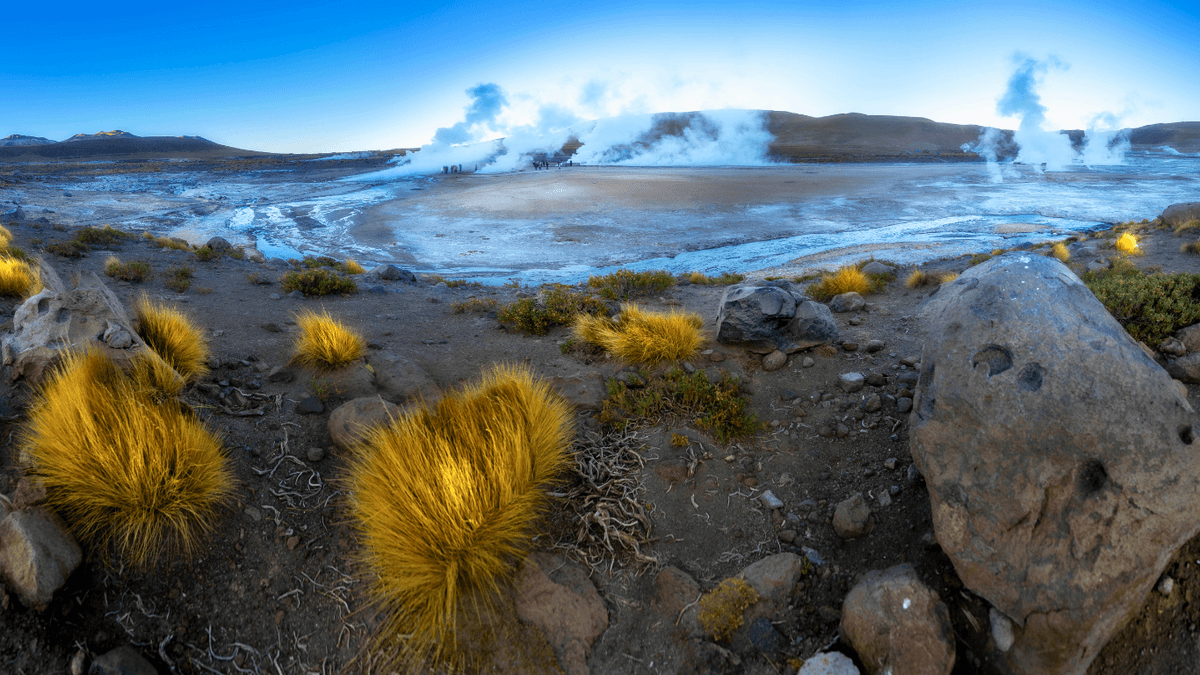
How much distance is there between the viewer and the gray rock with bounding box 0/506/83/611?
7.97 ft

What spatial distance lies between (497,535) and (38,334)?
13.4 feet

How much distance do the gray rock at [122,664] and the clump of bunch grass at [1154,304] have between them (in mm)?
7331

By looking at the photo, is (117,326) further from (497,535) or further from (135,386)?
(497,535)

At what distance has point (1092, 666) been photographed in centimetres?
236

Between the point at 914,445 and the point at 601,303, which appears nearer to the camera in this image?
the point at 914,445

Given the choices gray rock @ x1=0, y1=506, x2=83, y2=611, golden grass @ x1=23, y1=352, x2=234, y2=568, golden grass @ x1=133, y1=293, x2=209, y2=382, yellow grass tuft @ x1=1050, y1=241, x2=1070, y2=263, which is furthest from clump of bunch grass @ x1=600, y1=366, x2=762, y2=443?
yellow grass tuft @ x1=1050, y1=241, x2=1070, y2=263

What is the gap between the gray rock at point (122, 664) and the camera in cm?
234

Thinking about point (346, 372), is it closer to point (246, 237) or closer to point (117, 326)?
point (117, 326)

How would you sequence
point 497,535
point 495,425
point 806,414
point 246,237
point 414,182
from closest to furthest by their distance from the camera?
point 497,535, point 495,425, point 806,414, point 246,237, point 414,182

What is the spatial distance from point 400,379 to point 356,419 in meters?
1.26

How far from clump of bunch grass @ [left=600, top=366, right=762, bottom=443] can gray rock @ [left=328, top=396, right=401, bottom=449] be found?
5.78 ft

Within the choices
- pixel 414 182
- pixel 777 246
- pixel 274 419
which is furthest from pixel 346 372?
pixel 414 182

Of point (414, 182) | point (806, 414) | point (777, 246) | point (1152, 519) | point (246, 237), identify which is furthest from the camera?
point (414, 182)

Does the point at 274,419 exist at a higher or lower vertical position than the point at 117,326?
lower
